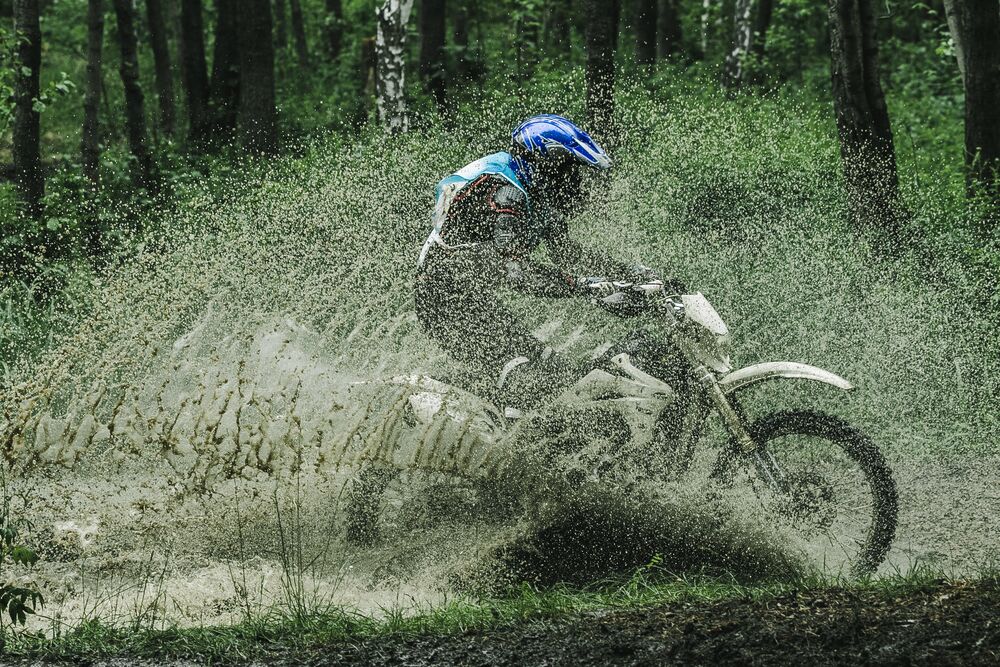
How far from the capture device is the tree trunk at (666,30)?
25902mm

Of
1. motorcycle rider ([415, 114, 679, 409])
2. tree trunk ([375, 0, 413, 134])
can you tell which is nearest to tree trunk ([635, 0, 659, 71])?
tree trunk ([375, 0, 413, 134])

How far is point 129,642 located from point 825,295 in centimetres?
645

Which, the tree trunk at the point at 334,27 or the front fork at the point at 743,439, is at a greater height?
the tree trunk at the point at 334,27

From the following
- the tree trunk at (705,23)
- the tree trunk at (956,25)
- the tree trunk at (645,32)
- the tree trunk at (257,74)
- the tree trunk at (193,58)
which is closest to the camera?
the tree trunk at (956,25)

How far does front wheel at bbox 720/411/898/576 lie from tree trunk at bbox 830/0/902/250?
18.0ft

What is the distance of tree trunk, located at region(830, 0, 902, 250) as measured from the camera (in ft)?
36.1

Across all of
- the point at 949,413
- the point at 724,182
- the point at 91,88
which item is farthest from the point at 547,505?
the point at 91,88

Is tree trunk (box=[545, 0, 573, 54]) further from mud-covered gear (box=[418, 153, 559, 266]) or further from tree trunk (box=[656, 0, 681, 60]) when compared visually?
mud-covered gear (box=[418, 153, 559, 266])

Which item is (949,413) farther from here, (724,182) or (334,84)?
(334,84)

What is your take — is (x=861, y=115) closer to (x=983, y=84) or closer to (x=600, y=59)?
(x=983, y=84)

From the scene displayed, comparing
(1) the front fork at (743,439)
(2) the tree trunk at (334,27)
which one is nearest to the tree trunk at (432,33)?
(2) the tree trunk at (334,27)

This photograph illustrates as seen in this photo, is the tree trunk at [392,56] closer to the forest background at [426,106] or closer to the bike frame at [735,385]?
the forest background at [426,106]

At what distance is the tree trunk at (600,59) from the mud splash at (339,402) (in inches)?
98.4

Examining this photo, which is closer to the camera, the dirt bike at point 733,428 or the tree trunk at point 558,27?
the dirt bike at point 733,428
